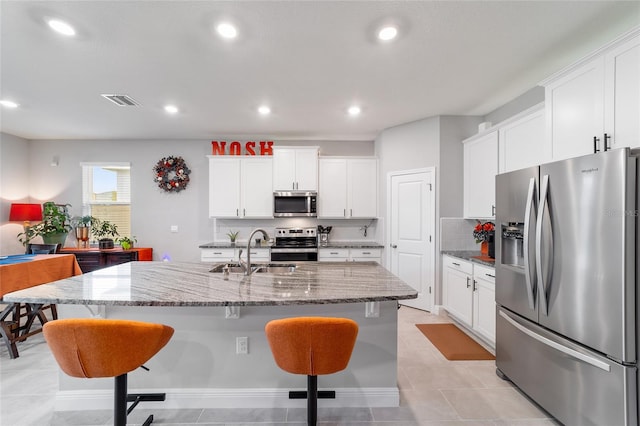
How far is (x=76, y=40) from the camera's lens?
2.16m

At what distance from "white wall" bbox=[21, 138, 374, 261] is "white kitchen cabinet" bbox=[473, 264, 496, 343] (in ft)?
10.4

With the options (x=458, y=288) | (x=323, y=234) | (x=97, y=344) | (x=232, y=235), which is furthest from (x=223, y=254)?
(x=458, y=288)

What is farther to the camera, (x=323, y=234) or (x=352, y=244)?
(x=323, y=234)

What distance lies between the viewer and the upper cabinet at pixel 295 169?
4590 mm

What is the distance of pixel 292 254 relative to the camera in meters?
4.41

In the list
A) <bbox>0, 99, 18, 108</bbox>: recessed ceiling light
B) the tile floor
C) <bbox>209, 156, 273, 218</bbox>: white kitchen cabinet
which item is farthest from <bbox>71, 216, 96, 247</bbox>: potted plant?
the tile floor

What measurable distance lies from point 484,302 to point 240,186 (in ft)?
12.3

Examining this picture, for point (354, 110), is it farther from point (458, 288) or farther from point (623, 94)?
point (458, 288)

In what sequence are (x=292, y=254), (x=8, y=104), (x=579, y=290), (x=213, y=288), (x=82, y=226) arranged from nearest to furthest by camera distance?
(x=579, y=290) < (x=213, y=288) < (x=8, y=104) < (x=292, y=254) < (x=82, y=226)

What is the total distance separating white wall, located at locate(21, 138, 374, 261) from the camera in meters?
4.95

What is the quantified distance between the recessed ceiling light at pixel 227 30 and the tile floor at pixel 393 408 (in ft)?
8.86

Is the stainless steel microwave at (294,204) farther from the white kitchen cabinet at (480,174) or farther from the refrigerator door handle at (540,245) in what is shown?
the refrigerator door handle at (540,245)

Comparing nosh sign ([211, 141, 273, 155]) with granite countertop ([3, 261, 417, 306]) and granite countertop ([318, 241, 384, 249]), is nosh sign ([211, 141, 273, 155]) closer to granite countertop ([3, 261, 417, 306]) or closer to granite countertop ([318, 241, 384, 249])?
granite countertop ([318, 241, 384, 249])

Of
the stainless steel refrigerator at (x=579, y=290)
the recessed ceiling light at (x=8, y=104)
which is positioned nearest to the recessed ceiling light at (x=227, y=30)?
the stainless steel refrigerator at (x=579, y=290)
